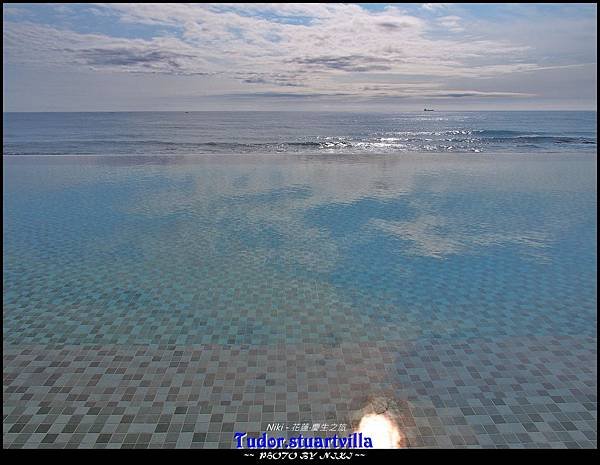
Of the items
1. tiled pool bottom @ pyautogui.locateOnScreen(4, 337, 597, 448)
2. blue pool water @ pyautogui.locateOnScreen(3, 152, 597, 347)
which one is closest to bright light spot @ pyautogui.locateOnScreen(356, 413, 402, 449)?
tiled pool bottom @ pyautogui.locateOnScreen(4, 337, 597, 448)

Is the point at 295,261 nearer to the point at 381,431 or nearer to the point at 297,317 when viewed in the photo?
the point at 297,317

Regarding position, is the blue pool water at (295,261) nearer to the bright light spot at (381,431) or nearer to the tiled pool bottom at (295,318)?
the tiled pool bottom at (295,318)

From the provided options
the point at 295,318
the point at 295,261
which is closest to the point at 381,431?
the point at 295,318

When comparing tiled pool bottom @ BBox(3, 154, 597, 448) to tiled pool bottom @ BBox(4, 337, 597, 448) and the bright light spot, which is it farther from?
the bright light spot

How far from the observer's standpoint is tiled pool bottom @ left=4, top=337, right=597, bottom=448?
463 centimetres

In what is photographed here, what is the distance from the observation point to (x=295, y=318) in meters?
7.04

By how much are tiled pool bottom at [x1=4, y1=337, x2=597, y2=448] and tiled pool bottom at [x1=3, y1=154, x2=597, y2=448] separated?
23 mm

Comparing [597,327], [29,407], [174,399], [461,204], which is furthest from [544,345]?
[461,204]

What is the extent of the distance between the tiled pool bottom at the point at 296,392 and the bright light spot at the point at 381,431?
0.38ft

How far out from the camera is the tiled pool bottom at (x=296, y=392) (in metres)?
4.63

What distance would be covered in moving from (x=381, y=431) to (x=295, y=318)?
268 cm

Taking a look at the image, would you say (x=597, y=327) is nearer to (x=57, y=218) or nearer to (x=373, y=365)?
(x=373, y=365)

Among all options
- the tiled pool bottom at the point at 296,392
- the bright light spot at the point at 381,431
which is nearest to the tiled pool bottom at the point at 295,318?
the tiled pool bottom at the point at 296,392
